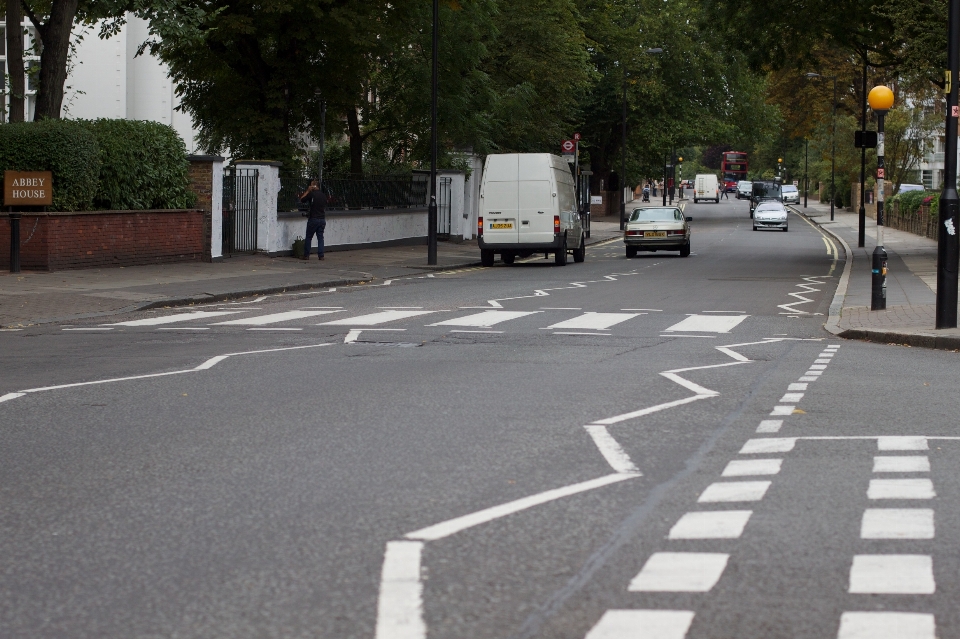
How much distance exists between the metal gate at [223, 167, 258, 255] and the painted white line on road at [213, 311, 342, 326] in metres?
12.4

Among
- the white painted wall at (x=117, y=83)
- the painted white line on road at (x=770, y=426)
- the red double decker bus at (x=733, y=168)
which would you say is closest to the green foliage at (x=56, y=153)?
the painted white line on road at (x=770, y=426)

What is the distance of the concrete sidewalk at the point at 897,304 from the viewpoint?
15312 mm

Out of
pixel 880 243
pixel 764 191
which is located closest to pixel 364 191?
pixel 880 243

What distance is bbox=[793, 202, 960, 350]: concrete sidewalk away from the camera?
15312mm

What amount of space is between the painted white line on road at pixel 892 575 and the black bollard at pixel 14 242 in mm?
20592

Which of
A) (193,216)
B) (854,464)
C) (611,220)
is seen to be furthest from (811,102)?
(854,464)

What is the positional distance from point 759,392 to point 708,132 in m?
63.0

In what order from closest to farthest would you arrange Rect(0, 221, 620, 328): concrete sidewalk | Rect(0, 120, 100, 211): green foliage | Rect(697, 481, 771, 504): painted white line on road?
Rect(697, 481, 771, 504): painted white line on road < Rect(0, 221, 620, 328): concrete sidewalk < Rect(0, 120, 100, 211): green foliage

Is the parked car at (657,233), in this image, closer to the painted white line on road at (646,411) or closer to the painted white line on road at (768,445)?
the painted white line on road at (646,411)

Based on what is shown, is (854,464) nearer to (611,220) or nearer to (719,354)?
(719,354)

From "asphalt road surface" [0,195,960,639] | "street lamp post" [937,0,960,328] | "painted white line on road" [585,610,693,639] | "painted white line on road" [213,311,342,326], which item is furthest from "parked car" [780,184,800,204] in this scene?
"painted white line on road" [585,610,693,639]

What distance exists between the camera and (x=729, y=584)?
505 cm

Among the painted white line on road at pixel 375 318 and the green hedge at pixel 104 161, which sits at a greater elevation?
the green hedge at pixel 104 161

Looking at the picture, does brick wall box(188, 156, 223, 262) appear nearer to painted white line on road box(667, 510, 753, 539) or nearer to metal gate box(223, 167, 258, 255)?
metal gate box(223, 167, 258, 255)
